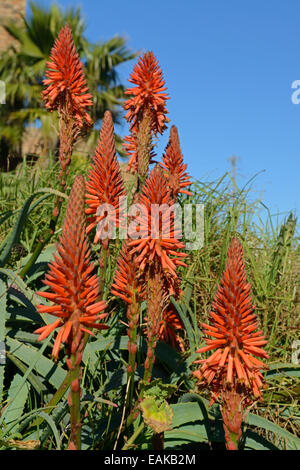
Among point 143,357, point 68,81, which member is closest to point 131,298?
point 143,357

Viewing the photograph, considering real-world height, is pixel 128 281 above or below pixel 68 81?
below

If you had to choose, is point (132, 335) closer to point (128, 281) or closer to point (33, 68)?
point (128, 281)

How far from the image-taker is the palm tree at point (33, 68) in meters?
13.6

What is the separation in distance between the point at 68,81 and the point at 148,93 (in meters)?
0.43

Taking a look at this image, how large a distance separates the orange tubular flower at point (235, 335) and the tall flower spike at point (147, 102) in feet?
3.60

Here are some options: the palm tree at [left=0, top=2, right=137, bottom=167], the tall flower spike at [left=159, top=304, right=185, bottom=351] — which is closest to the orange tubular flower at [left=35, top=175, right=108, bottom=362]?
the tall flower spike at [left=159, top=304, right=185, bottom=351]

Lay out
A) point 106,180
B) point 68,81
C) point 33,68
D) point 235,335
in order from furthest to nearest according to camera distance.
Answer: point 33,68, point 68,81, point 106,180, point 235,335

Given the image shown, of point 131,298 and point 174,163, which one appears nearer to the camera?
point 131,298

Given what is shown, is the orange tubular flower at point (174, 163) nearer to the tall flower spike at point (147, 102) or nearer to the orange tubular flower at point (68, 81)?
the tall flower spike at point (147, 102)

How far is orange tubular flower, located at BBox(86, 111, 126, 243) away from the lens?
185cm

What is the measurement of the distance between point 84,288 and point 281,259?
97.6 inches

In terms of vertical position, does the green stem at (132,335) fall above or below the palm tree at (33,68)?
below

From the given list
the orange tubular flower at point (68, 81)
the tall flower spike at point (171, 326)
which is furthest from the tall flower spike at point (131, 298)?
the orange tubular flower at point (68, 81)

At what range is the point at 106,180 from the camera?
1860mm
